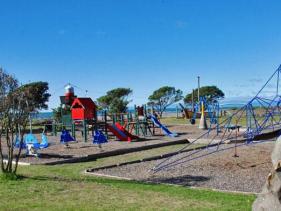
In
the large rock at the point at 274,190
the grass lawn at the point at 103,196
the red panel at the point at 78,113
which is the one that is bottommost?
the grass lawn at the point at 103,196

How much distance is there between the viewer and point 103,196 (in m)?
7.84

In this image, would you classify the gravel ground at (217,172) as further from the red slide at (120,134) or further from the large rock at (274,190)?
the red slide at (120,134)

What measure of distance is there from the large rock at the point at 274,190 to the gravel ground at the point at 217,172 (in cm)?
430

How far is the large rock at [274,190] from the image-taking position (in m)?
4.43

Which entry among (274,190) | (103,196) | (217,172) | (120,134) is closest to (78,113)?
(120,134)

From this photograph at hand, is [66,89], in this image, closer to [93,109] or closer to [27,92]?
[93,109]

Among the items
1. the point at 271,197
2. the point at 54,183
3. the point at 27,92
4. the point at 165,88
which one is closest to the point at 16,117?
the point at 27,92

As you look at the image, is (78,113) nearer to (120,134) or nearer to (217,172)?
(120,134)

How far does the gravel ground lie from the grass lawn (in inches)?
38.1

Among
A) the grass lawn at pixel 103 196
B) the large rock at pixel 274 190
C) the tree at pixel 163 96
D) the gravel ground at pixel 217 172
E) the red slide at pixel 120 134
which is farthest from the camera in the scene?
the tree at pixel 163 96

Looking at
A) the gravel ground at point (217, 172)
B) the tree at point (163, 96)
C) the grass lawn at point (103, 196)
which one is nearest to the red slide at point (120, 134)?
the gravel ground at point (217, 172)

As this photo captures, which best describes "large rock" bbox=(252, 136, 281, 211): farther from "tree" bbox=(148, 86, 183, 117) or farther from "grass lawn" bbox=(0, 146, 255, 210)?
"tree" bbox=(148, 86, 183, 117)

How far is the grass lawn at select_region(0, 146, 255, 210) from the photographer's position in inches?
277

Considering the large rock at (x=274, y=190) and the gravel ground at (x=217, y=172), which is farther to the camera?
the gravel ground at (x=217, y=172)
